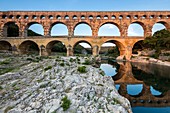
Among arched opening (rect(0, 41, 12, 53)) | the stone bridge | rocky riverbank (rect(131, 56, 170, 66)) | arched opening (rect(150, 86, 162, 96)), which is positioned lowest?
arched opening (rect(150, 86, 162, 96))

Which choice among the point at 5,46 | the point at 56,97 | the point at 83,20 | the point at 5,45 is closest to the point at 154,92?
the point at 56,97

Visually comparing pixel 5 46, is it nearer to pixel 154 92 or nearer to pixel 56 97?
pixel 154 92

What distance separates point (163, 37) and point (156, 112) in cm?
4086

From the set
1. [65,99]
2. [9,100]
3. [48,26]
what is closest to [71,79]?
[65,99]

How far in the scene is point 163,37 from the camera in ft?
158

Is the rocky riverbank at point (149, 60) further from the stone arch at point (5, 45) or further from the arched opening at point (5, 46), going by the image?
the arched opening at point (5, 46)

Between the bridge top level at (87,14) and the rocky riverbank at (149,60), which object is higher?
the bridge top level at (87,14)

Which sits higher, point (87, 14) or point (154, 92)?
point (87, 14)

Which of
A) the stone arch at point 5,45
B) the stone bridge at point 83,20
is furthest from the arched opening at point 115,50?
the stone arch at point 5,45

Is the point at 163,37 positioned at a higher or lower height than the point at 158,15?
lower

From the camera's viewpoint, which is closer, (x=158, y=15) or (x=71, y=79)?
(x=71, y=79)

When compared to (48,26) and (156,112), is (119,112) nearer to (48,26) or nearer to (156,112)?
(156,112)

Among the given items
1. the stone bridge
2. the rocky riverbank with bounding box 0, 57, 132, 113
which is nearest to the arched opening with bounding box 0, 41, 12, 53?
the stone bridge

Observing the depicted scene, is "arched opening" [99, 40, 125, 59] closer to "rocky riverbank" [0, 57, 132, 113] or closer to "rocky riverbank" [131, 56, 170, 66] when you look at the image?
"rocky riverbank" [131, 56, 170, 66]
